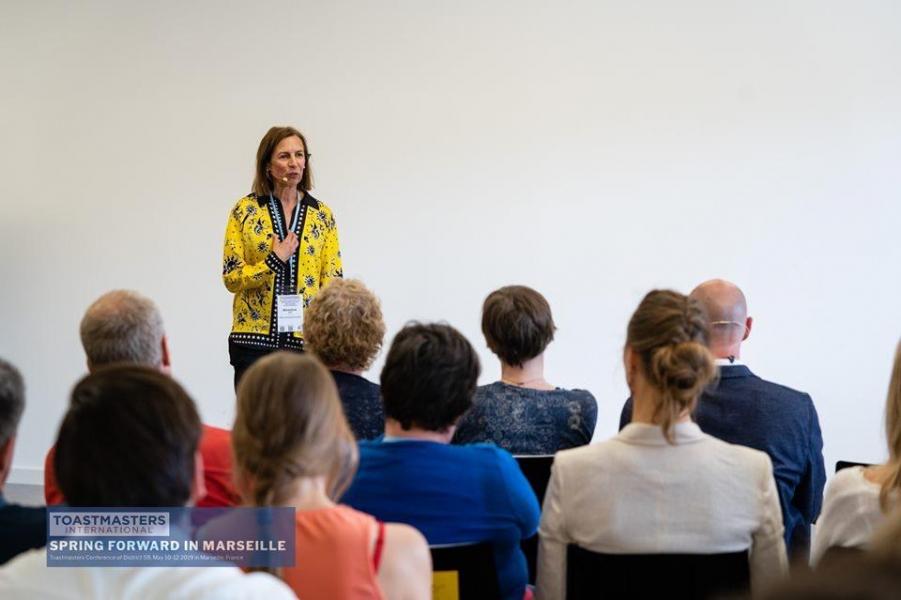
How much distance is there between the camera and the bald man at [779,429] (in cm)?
241

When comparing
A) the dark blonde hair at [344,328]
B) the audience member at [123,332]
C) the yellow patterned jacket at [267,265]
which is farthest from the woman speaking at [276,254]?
the audience member at [123,332]

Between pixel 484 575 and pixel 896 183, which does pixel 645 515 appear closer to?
pixel 484 575

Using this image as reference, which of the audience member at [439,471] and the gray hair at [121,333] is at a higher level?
the gray hair at [121,333]

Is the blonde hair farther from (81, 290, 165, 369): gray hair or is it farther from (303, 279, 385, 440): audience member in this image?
(81, 290, 165, 369): gray hair

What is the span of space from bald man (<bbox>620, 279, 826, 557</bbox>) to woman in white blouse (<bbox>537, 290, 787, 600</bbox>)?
1.77 feet

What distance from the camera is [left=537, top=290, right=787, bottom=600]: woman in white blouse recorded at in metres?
1.82

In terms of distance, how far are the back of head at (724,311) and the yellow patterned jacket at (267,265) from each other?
1723mm

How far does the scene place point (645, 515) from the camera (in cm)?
183

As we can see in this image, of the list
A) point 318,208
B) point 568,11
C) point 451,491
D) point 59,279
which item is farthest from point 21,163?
point 451,491

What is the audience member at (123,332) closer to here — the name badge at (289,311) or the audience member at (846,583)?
the name badge at (289,311)

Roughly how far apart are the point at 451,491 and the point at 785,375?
3359 mm

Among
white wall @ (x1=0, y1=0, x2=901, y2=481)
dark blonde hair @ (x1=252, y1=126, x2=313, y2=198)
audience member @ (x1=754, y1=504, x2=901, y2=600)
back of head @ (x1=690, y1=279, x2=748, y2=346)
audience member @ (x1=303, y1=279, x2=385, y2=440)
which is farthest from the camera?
white wall @ (x1=0, y1=0, x2=901, y2=481)

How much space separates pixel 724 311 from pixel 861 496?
1.03 m

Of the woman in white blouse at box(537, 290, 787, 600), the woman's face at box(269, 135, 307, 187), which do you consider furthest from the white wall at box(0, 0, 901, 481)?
the woman in white blouse at box(537, 290, 787, 600)
